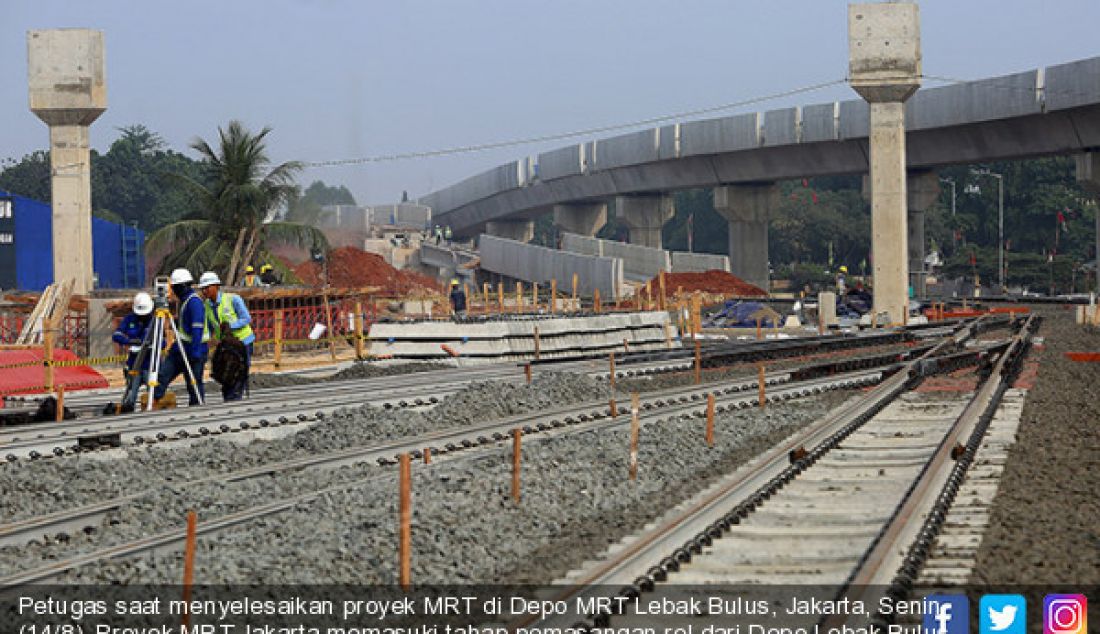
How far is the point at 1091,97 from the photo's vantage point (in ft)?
163

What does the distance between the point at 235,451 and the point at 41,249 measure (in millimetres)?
47738

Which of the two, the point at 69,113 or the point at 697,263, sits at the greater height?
the point at 69,113

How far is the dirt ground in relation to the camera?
9.55m

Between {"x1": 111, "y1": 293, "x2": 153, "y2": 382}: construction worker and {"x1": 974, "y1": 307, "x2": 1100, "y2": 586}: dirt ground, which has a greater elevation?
{"x1": 111, "y1": 293, "x2": 153, "y2": 382}: construction worker

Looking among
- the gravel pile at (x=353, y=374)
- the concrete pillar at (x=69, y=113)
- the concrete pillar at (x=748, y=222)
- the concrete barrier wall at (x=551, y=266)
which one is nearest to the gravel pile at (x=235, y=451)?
the gravel pile at (x=353, y=374)

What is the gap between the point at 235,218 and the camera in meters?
51.7

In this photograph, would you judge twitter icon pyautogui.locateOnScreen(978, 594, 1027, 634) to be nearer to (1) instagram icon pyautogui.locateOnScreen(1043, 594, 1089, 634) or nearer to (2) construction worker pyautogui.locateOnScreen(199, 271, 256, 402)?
(1) instagram icon pyautogui.locateOnScreen(1043, 594, 1089, 634)

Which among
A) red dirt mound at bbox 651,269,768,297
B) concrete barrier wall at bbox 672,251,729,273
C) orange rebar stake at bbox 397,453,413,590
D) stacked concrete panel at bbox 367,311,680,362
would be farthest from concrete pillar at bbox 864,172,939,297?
orange rebar stake at bbox 397,453,413,590

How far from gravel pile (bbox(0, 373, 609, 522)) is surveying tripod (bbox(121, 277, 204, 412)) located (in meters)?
1.75

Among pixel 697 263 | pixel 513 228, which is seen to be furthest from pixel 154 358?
pixel 513 228

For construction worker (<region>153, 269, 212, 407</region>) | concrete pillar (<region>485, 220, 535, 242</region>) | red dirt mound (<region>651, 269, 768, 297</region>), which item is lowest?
construction worker (<region>153, 269, 212, 407</region>)

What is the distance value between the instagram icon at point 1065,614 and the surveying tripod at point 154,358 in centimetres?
1135

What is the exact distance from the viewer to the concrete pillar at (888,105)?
1764 inches

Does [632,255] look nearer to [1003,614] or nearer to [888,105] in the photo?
[888,105]
